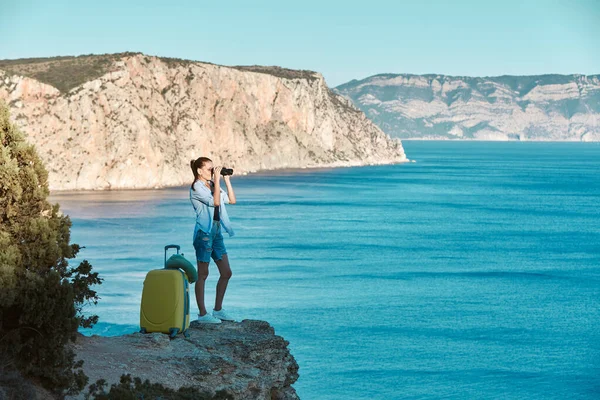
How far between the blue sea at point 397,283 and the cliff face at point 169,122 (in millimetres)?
5958

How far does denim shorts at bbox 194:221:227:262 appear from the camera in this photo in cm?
1316

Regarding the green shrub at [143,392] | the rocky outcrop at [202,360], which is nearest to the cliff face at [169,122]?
the rocky outcrop at [202,360]

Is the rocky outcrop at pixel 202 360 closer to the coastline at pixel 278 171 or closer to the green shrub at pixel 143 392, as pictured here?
the green shrub at pixel 143 392

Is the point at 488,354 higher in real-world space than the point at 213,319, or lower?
lower

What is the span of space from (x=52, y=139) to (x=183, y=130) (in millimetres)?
22907

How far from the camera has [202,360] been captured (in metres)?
11.8

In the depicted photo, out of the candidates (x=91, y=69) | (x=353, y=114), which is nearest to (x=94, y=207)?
(x=91, y=69)

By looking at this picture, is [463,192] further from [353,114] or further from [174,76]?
[353,114]

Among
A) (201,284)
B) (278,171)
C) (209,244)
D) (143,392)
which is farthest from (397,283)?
(278,171)

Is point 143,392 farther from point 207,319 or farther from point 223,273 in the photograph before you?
point 223,273

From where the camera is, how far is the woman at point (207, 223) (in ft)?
43.3

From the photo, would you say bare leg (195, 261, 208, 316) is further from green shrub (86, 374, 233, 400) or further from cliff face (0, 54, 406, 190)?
cliff face (0, 54, 406, 190)

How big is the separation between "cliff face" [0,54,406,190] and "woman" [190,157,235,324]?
7468 centimetres

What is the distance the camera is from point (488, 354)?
2842 centimetres
